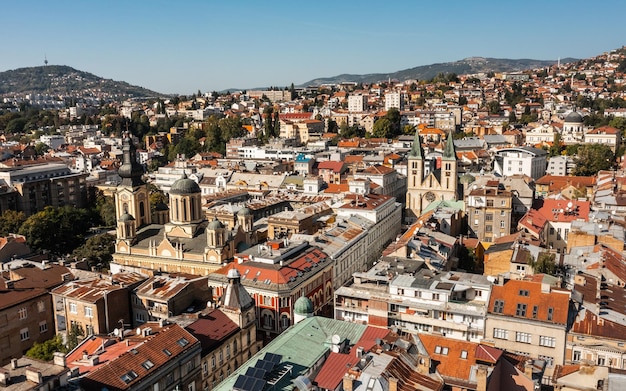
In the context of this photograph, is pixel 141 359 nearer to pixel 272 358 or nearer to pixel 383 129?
pixel 272 358

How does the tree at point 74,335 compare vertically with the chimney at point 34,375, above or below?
below

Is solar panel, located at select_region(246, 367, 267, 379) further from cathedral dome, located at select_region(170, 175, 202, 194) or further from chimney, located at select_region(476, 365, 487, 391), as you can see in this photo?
cathedral dome, located at select_region(170, 175, 202, 194)

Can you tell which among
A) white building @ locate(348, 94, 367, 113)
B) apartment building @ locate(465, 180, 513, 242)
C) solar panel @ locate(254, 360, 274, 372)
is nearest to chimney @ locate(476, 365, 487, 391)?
solar panel @ locate(254, 360, 274, 372)

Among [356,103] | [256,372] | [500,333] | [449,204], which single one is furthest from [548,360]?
[356,103]

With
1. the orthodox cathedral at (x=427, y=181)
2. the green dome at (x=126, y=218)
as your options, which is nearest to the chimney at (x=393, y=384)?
the green dome at (x=126, y=218)

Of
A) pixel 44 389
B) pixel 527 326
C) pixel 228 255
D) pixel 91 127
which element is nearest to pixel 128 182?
pixel 228 255

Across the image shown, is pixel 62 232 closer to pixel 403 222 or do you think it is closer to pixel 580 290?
pixel 403 222

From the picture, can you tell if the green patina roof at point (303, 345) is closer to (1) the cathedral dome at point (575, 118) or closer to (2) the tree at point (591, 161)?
(2) the tree at point (591, 161)
